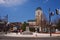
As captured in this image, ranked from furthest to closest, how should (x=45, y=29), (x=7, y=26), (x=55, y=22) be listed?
(x=7, y=26)
(x=55, y=22)
(x=45, y=29)

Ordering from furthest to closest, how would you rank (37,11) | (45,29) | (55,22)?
(37,11) → (55,22) → (45,29)

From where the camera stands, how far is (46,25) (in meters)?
58.4

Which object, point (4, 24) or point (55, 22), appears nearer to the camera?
point (55, 22)

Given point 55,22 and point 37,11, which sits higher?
point 37,11

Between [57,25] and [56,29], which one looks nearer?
[56,29]

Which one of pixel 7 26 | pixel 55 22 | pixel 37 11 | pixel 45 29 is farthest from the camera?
pixel 37 11

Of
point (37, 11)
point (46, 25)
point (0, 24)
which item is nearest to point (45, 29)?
point (46, 25)

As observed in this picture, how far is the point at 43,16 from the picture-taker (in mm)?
59094

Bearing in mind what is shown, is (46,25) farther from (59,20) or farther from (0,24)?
(0,24)

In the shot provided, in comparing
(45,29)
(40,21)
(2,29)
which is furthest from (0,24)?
(45,29)

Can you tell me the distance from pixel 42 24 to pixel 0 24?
1708 centimetres

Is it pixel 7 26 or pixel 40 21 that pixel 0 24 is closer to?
pixel 7 26

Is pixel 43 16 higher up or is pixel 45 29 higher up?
pixel 43 16

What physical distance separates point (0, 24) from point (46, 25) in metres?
Result: 18.7
